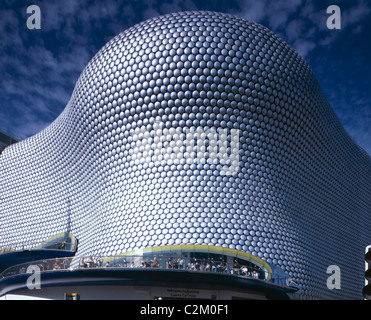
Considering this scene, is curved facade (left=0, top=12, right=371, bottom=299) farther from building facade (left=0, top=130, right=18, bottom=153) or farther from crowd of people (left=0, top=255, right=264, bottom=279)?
building facade (left=0, top=130, right=18, bottom=153)

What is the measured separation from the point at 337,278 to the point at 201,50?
20851 mm

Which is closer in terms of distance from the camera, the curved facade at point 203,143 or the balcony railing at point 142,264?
the balcony railing at point 142,264

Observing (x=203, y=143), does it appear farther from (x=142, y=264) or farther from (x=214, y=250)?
(x=142, y=264)

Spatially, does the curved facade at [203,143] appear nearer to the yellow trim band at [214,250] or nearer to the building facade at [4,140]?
the yellow trim band at [214,250]

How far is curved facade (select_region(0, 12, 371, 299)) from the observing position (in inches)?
920

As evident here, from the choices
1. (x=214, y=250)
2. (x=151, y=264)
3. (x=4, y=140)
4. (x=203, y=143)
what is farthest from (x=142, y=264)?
(x=4, y=140)

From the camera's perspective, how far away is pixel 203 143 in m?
24.4

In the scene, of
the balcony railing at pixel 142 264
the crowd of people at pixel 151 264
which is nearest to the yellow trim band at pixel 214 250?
the balcony railing at pixel 142 264

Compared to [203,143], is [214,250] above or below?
below

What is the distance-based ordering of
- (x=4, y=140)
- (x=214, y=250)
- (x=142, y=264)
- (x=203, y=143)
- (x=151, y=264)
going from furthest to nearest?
1. (x=4, y=140)
2. (x=203, y=143)
3. (x=214, y=250)
4. (x=142, y=264)
5. (x=151, y=264)

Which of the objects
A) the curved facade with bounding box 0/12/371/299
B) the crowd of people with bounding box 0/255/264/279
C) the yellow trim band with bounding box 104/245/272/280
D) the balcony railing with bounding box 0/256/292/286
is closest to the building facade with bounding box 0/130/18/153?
the curved facade with bounding box 0/12/371/299

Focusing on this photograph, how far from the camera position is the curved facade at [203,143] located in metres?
23.4

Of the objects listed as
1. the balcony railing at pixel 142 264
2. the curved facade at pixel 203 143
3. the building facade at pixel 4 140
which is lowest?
the balcony railing at pixel 142 264
